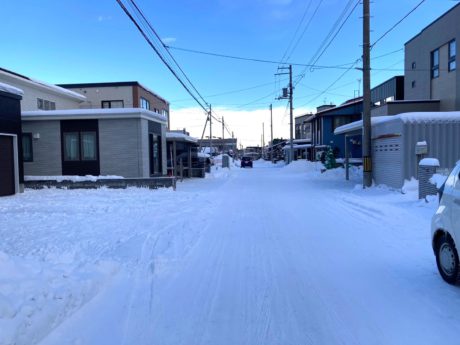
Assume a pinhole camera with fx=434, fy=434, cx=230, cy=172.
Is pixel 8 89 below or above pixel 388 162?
above

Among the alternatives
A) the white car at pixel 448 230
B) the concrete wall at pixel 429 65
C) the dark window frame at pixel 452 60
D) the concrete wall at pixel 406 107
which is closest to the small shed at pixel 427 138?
the white car at pixel 448 230

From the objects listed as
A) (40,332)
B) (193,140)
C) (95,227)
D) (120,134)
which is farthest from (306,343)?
(193,140)

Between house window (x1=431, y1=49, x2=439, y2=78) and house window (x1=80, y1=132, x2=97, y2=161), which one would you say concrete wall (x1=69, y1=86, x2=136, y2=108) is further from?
house window (x1=431, y1=49, x2=439, y2=78)

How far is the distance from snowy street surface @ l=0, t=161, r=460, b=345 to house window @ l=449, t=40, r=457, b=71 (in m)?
17.0

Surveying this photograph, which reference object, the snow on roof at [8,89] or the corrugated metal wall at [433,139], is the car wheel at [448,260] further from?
the snow on roof at [8,89]

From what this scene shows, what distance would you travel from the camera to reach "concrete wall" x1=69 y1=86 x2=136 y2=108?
Answer: 35.5 m

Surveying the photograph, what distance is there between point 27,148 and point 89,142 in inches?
122

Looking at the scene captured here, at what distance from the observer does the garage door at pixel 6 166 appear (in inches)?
650

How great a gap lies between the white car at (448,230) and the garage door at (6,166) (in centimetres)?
1559

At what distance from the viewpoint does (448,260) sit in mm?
5516

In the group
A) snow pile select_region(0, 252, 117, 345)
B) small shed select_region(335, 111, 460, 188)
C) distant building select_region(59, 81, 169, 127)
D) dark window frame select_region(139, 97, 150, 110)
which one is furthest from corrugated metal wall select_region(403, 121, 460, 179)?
dark window frame select_region(139, 97, 150, 110)

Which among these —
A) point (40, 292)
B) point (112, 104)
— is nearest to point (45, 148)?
point (112, 104)

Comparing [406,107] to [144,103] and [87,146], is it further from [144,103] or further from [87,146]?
[144,103]

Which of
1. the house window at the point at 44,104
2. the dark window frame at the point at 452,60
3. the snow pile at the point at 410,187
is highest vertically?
the dark window frame at the point at 452,60
